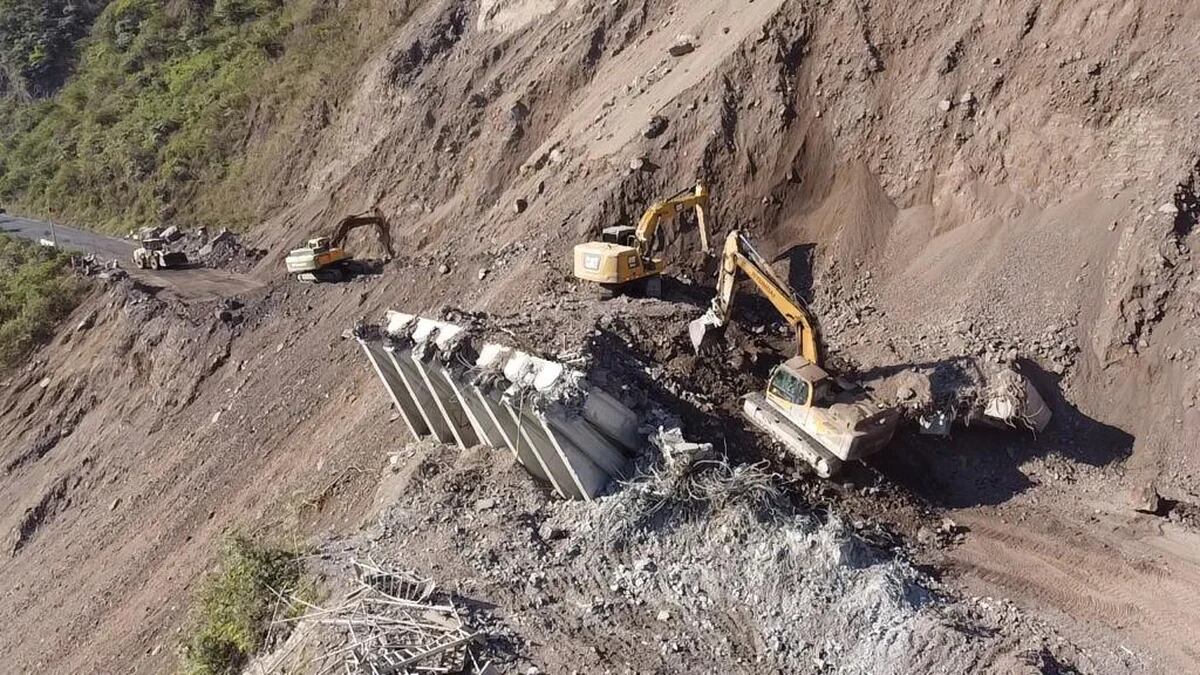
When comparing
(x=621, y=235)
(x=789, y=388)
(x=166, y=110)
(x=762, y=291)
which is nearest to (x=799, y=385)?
(x=789, y=388)

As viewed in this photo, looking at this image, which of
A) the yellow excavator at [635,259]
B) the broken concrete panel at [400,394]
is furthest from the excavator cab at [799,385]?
the broken concrete panel at [400,394]

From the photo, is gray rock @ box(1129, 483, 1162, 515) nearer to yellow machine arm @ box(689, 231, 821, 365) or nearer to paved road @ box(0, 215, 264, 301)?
yellow machine arm @ box(689, 231, 821, 365)

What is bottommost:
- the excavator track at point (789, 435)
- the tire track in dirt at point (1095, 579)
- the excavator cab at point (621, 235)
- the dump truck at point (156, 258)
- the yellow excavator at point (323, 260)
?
the tire track in dirt at point (1095, 579)

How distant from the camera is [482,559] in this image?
10.3m

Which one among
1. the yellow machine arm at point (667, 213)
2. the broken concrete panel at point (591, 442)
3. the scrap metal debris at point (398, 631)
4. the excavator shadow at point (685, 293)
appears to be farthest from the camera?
the excavator shadow at point (685, 293)

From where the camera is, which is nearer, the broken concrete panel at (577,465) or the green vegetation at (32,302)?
the broken concrete panel at (577,465)

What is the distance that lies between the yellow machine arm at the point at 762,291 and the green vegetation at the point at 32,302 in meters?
18.9

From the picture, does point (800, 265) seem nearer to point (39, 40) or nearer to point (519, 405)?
point (519, 405)

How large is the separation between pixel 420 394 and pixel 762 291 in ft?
17.9

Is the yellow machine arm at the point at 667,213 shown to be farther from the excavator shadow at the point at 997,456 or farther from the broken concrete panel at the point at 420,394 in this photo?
the excavator shadow at the point at 997,456

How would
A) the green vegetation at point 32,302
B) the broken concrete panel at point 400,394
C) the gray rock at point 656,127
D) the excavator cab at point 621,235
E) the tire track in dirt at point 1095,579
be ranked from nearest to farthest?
the tire track in dirt at point 1095,579, the broken concrete panel at point 400,394, the excavator cab at point 621,235, the gray rock at point 656,127, the green vegetation at point 32,302

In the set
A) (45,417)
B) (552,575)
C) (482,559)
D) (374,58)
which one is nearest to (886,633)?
(552,575)

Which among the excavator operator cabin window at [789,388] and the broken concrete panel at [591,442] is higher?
the broken concrete panel at [591,442]

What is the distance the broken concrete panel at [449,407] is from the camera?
12672mm
